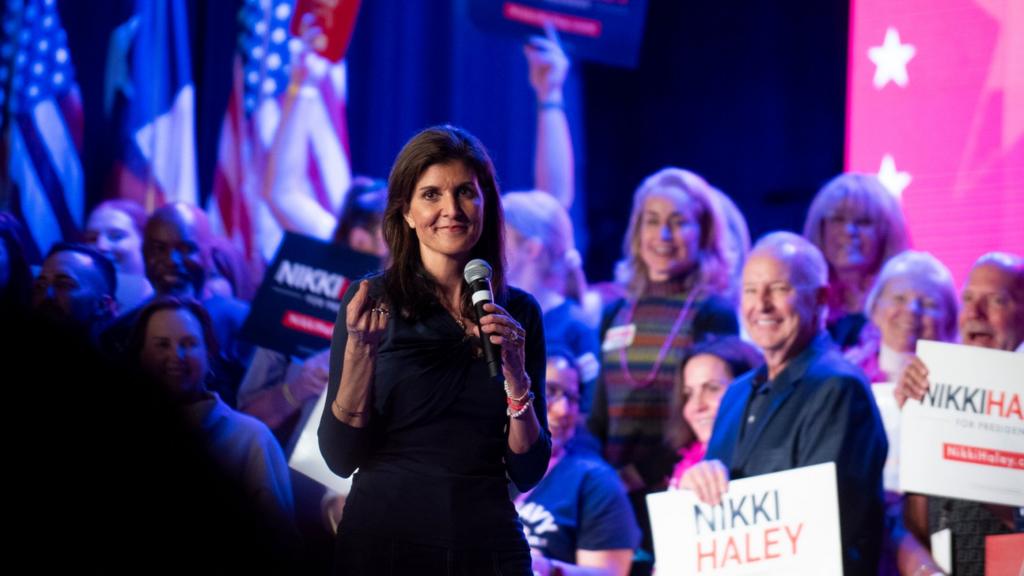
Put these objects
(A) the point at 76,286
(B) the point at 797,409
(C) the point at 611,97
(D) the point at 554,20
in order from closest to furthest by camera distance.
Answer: (B) the point at 797,409, (A) the point at 76,286, (D) the point at 554,20, (C) the point at 611,97

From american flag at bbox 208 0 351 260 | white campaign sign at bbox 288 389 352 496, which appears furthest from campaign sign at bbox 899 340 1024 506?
american flag at bbox 208 0 351 260

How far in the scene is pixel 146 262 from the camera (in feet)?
15.5

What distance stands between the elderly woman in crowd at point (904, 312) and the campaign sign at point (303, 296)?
1753mm

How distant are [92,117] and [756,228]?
11.4 ft

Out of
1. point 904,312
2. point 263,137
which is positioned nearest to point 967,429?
point 904,312

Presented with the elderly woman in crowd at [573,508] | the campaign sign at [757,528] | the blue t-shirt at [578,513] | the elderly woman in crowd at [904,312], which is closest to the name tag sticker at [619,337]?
the elderly woman in crowd at [573,508]

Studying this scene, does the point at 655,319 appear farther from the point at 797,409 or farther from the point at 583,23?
the point at 583,23

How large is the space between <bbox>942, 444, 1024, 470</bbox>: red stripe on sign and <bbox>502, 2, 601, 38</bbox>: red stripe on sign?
277cm

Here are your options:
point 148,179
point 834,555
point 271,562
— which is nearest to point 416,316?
point 271,562

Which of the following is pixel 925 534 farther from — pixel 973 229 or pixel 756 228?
pixel 756 228

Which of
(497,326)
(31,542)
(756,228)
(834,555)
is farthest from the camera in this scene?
(756,228)

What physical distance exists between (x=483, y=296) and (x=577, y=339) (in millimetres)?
2522

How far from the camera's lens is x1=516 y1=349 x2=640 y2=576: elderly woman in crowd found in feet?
13.0

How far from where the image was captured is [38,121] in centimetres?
607
